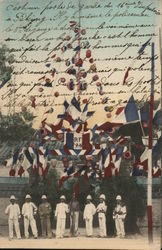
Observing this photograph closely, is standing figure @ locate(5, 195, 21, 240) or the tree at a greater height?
the tree

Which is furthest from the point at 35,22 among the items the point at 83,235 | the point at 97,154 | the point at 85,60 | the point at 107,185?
the point at 83,235

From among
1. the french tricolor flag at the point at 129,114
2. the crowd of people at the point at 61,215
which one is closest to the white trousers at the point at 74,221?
the crowd of people at the point at 61,215

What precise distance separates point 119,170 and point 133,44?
0.43m

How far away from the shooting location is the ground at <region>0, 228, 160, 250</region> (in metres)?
1.45

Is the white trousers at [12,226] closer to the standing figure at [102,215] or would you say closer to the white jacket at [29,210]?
the white jacket at [29,210]

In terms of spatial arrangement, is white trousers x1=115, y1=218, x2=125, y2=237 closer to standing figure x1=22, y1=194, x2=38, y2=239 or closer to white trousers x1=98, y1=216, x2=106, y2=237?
white trousers x1=98, y1=216, x2=106, y2=237

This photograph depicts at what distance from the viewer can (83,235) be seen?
57.8 inches

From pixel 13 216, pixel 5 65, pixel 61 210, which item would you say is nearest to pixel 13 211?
pixel 13 216

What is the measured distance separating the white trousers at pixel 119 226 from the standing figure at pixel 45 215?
0.73ft

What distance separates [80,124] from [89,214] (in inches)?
11.9

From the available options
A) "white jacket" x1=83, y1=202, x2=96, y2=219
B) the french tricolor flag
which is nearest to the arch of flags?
the french tricolor flag

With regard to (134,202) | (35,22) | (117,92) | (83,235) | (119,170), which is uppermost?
(35,22)

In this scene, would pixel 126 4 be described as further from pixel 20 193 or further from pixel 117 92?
pixel 20 193

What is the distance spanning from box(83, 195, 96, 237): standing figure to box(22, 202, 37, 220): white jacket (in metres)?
0.17
